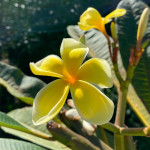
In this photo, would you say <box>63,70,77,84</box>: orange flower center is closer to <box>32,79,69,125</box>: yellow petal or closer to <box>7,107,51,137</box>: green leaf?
<box>32,79,69,125</box>: yellow petal

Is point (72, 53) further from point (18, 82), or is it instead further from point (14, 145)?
point (18, 82)

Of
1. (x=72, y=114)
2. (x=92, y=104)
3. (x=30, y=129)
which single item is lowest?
(x=30, y=129)

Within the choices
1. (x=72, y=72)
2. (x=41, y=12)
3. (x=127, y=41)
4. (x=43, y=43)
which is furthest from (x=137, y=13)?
(x=43, y=43)

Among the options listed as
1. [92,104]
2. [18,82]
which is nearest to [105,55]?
[18,82]

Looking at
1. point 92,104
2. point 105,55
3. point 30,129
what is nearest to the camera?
point 92,104

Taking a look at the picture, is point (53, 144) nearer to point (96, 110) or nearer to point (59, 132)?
point (59, 132)

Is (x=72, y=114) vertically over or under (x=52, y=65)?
under

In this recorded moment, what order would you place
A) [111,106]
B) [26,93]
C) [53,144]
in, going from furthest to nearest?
1. [26,93]
2. [53,144]
3. [111,106]
